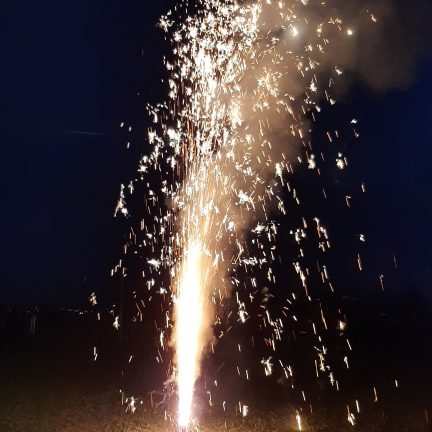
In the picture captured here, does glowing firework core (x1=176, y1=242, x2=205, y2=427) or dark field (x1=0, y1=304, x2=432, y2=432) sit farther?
glowing firework core (x1=176, y1=242, x2=205, y2=427)

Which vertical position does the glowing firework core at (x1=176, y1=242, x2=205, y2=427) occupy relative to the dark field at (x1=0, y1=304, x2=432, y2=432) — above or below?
above

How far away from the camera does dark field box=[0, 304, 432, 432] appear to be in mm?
7523

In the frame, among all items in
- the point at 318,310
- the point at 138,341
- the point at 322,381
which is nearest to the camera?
the point at 322,381

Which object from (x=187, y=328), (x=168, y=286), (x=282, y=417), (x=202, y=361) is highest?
(x=168, y=286)

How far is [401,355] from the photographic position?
47.8 feet

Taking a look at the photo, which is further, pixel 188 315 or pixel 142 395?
pixel 142 395

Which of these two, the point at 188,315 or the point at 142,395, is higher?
the point at 188,315

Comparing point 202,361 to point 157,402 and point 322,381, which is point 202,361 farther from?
point 322,381

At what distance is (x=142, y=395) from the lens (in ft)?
29.1

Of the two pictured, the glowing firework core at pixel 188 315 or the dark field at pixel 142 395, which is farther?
the glowing firework core at pixel 188 315

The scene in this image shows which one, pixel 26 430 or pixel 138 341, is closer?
pixel 26 430

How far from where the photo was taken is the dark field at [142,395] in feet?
24.7

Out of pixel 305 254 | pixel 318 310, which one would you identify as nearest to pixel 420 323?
pixel 318 310

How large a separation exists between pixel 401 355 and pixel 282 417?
27.3 feet
